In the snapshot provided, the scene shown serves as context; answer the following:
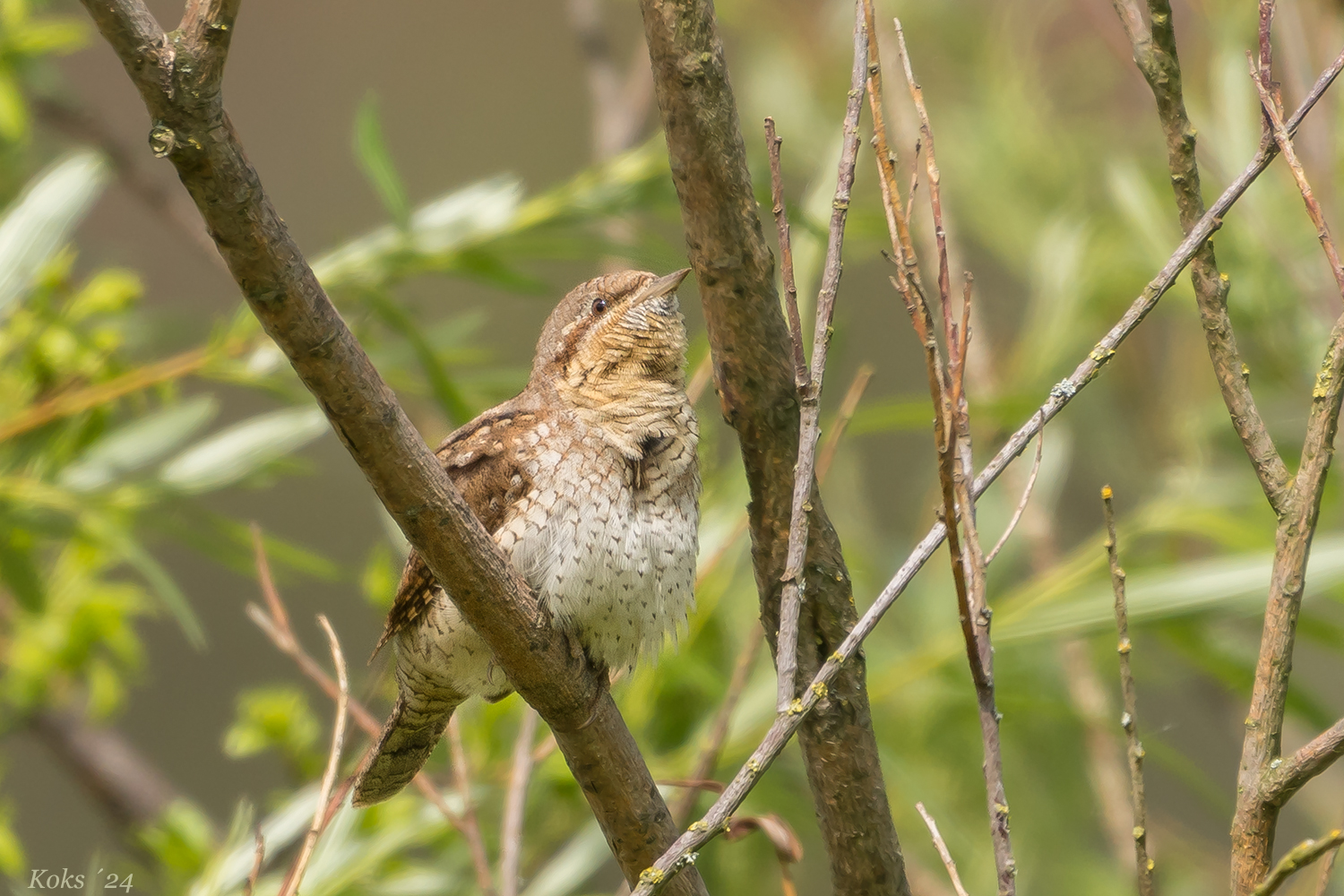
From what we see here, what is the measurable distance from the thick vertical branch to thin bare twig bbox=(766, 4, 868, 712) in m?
0.15

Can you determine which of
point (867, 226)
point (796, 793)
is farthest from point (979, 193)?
point (796, 793)

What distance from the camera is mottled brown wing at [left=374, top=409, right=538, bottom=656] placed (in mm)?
1990

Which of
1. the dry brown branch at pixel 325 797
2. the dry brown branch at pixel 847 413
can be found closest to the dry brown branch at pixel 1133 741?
the dry brown branch at pixel 847 413

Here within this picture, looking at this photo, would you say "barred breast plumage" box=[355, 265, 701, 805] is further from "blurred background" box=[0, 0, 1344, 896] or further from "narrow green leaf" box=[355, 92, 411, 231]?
"narrow green leaf" box=[355, 92, 411, 231]

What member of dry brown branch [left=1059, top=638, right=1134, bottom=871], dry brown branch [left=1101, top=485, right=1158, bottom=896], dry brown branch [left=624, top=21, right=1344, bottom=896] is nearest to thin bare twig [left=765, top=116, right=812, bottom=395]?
dry brown branch [left=624, top=21, right=1344, bottom=896]

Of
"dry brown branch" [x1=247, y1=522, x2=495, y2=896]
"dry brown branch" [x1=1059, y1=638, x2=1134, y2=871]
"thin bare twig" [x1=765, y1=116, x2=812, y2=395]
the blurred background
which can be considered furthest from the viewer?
"dry brown branch" [x1=1059, y1=638, x2=1134, y2=871]

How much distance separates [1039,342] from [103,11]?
10.5 feet

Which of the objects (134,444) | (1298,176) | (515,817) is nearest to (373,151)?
(134,444)

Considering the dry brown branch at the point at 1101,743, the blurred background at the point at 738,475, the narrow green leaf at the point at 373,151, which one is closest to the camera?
the narrow green leaf at the point at 373,151

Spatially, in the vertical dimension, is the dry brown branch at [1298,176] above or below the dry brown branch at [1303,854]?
above

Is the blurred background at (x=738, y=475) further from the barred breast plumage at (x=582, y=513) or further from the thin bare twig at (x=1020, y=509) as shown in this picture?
the thin bare twig at (x=1020, y=509)

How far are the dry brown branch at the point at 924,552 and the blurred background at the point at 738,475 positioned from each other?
0.47 meters

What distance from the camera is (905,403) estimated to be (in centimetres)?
300

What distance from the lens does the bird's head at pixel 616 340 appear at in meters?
2.21
